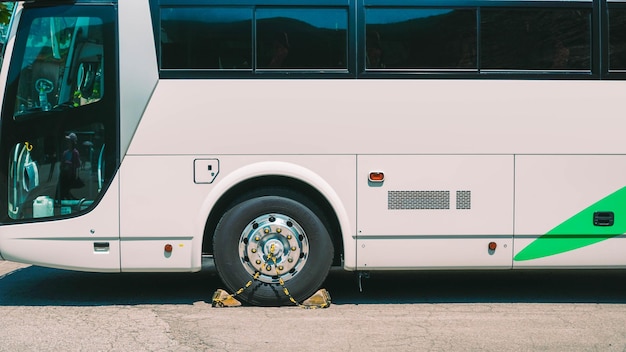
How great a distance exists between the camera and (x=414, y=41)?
7371mm

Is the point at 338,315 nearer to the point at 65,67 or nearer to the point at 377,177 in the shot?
the point at 377,177

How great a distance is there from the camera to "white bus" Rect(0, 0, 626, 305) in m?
7.28

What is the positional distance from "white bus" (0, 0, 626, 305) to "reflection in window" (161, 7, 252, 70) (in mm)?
18

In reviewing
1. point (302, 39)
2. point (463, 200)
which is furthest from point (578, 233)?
point (302, 39)

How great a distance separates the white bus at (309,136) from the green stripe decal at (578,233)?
0.04ft

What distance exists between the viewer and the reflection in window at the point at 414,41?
7359 mm

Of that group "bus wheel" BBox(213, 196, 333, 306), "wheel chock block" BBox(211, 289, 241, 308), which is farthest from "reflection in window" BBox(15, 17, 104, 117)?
"wheel chock block" BBox(211, 289, 241, 308)

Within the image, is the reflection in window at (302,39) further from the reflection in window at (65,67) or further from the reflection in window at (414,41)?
the reflection in window at (65,67)

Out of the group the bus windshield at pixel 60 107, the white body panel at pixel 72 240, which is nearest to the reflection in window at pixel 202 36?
the bus windshield at pixel 60 107

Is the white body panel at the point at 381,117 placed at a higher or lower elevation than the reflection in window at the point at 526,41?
lower

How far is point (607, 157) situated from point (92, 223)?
473cm

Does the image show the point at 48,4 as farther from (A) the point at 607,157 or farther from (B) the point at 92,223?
(A) the point at 607,157

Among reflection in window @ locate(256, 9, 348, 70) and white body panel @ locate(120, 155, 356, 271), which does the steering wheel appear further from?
reflection in window @ locate(256, 9, 348, 70)

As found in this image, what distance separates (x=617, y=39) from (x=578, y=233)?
1.83 metres
